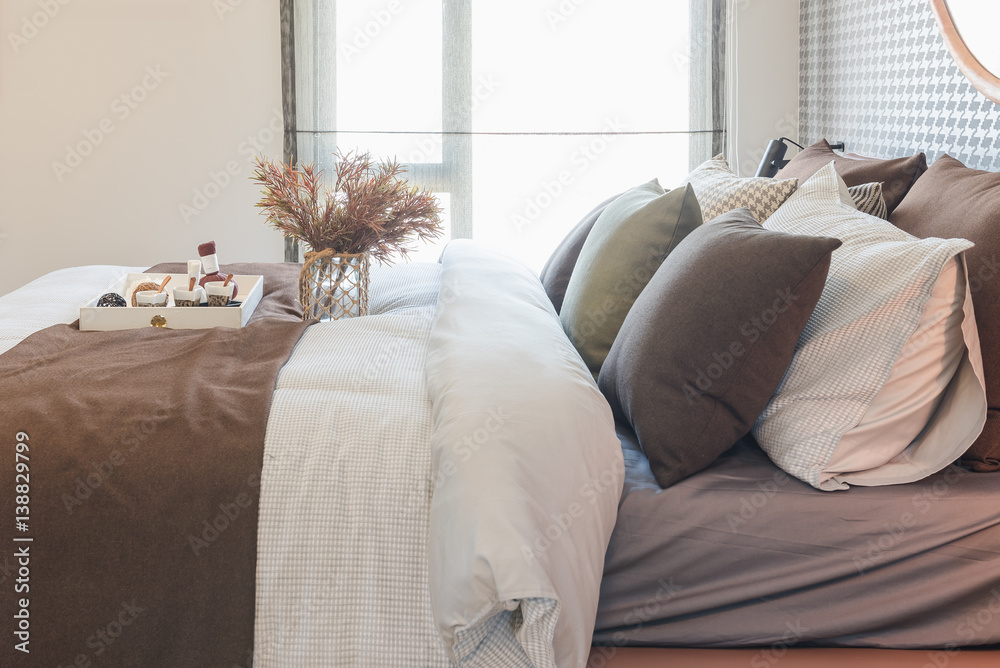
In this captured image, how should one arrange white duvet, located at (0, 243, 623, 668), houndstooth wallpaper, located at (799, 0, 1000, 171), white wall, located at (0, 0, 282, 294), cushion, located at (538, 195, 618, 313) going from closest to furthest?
white duvet, located at (0, 243, 623, 668) → houndstooth wallpaper, located at (799, 0, 1000, 171) → cushion, located at (538, 195, 618, 313) → white wall, located at (0, 0, 282, 294)

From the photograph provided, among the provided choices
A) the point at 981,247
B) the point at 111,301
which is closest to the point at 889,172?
the point at 981,247

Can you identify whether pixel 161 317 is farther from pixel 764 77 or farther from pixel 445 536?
pixel 764 77

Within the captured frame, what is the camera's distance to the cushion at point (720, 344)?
1.29 m

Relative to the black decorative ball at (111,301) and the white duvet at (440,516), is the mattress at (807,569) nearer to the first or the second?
Answer: the white duvet at (440,516)

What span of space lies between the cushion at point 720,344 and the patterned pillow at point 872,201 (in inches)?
19.7

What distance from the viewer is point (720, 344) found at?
1.31m

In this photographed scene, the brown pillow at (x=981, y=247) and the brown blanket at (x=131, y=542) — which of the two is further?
the brown pillow at (x=981, y=247)

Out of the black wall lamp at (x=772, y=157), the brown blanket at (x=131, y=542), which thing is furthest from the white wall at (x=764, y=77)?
the brown blanket at (x=131, y=542)

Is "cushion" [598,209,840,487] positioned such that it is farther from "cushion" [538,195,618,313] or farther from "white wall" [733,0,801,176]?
"white wall" [733,0,801,176]

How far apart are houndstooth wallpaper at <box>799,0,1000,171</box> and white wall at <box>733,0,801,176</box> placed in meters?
0.09

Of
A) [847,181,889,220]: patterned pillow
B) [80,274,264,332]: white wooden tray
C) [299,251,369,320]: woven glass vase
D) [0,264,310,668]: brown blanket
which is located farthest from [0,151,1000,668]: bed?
[847,181,889,220]: patterned pillow

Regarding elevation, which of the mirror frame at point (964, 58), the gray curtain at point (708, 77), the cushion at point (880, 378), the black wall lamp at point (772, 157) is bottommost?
the cushion at point (880, 378)

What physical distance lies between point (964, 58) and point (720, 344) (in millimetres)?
1256

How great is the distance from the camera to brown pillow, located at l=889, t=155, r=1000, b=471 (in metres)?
1.32
